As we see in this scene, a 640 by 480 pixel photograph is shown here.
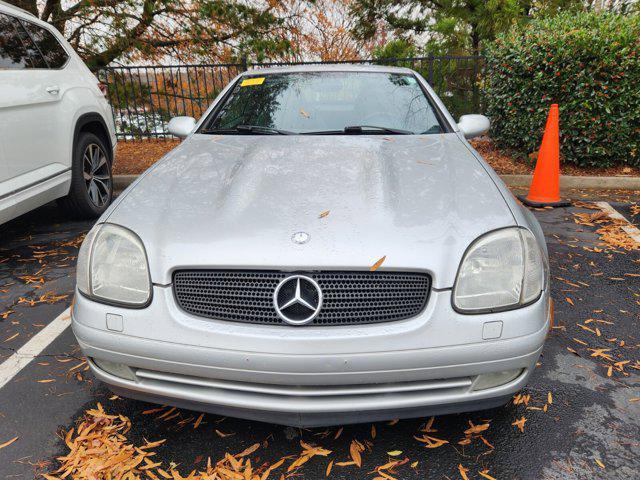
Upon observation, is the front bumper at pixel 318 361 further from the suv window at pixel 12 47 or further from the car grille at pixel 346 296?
the suv window at pixel 12 47

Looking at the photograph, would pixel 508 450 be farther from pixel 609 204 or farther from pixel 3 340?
pixel 609 204

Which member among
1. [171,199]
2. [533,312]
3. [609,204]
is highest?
[171,199]

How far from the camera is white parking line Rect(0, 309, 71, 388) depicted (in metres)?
2.55

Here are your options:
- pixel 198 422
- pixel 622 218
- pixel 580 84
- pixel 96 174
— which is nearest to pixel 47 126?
pixel 96 174

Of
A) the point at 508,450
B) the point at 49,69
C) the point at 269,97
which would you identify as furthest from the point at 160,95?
the point at 508,450

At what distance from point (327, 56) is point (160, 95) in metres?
7.03

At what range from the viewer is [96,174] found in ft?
16.1

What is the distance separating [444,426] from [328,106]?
2019 millimetres

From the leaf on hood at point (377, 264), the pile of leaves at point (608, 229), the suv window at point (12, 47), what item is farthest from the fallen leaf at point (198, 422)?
the pile of leaves at point (608, 229)

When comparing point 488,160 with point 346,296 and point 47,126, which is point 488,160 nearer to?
point 47,126

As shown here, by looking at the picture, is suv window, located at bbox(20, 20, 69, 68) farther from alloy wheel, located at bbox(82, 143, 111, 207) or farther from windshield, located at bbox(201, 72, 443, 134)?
windshield, located at bbox(201, 72, 443, 134)

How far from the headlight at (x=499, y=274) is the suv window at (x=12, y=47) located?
374 cm

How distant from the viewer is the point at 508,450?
195cm

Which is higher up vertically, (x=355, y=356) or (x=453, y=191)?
(x=453, y=191)
